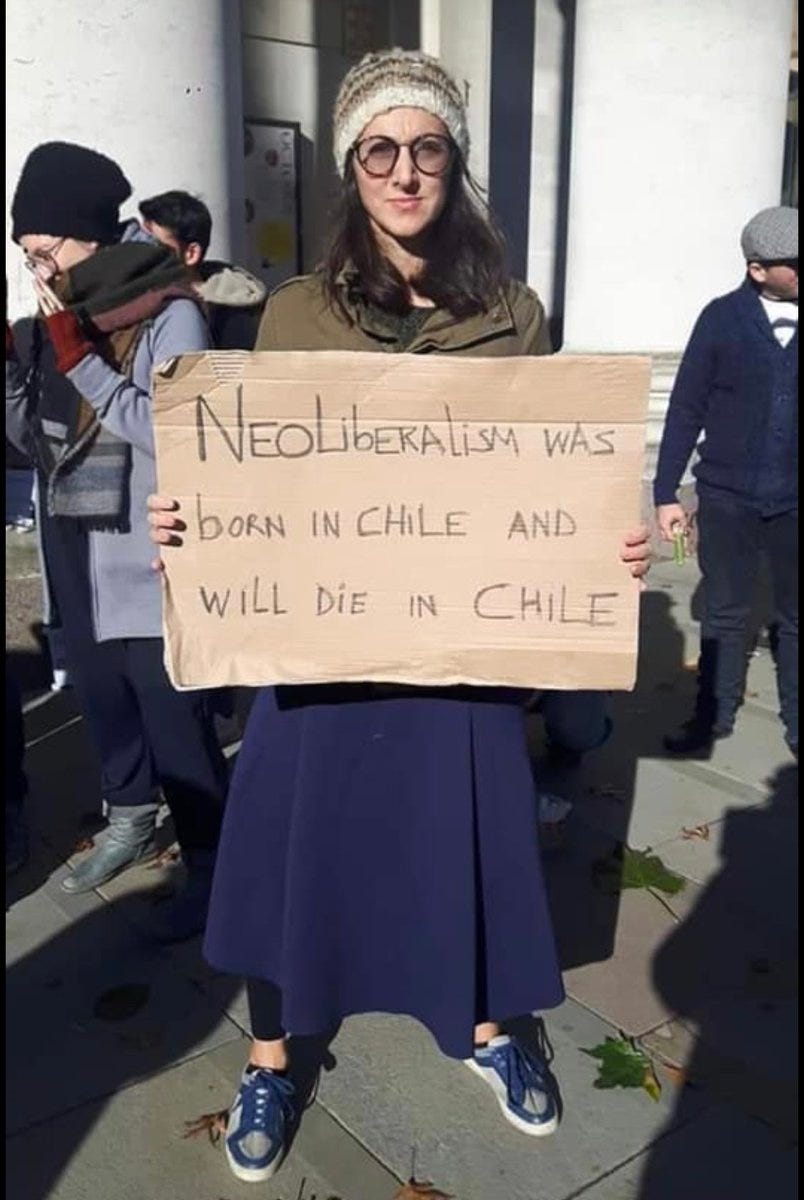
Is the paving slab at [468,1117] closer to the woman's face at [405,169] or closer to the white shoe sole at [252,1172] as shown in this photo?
the white shoe sole at [252,1172]

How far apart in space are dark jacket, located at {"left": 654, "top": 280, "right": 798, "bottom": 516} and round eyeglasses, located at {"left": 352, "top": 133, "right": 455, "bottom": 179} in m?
2.35

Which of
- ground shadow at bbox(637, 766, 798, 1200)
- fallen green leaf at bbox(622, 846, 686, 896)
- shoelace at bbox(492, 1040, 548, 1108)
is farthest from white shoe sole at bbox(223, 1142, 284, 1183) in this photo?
fallen green leaf at bbox(622, 846, 686, 896)

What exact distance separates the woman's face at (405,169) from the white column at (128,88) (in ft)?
10.4

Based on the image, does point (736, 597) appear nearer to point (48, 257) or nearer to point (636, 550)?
point (636, 550)

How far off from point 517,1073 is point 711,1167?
0.41m

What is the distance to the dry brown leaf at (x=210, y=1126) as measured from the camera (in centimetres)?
251

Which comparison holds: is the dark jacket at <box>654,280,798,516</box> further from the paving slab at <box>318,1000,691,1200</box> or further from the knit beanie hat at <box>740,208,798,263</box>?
the paving slab at <box>318,1000,691,1200</box>

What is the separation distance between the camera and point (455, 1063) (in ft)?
9.00

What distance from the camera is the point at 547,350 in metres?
2.23

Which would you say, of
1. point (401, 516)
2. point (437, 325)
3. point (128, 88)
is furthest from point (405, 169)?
point (128, 88)

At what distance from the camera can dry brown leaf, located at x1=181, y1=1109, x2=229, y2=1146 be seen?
2510 mm

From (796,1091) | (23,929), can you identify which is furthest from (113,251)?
(796,1091)

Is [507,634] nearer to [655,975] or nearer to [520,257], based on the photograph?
[655,975]

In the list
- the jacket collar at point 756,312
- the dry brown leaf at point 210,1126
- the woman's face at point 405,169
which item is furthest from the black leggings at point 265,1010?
the jacket collar at point 756,312
